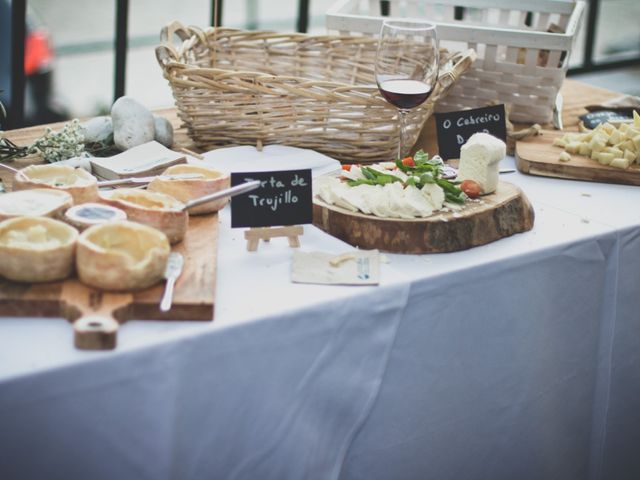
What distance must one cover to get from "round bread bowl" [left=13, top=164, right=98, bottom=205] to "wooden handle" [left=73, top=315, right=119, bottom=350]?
0.35 meters

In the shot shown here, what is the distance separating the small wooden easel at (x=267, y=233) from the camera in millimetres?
1365

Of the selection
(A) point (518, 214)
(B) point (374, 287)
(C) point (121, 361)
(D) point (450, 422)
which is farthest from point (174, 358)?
(A) point (518, 214)

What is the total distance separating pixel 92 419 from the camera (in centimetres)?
104

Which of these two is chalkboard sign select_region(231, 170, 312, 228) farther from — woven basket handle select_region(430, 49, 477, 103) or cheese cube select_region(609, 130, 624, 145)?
cheese cube select_region(609, 130, 624, 145)

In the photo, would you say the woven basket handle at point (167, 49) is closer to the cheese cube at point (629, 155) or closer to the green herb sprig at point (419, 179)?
the green herb sprig at point (419, 179)

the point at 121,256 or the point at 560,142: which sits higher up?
the point at 560,142

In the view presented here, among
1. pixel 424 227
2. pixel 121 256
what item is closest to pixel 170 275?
pixel 121 256

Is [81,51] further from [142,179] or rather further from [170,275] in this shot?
[170,275]

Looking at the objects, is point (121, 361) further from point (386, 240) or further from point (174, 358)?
point (386, 240)

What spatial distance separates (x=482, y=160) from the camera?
1.50 meters

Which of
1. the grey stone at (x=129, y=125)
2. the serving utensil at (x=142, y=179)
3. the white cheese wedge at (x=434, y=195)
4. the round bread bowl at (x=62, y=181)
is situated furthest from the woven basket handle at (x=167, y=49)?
the white cheese wedge at (x=434, y=195)

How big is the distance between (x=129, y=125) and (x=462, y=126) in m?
0.76

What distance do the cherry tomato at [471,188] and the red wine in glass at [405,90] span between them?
0.66 ft

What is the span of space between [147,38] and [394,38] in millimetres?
4646
